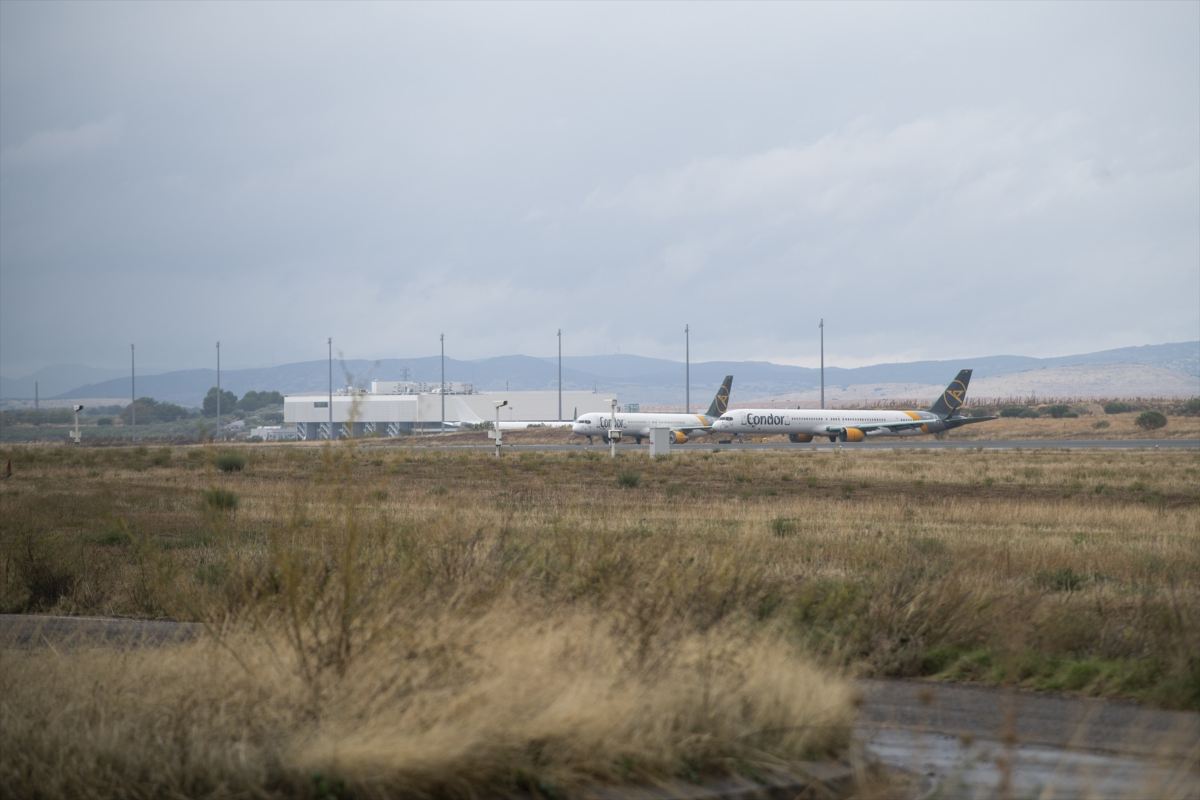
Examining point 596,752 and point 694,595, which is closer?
point 596,752

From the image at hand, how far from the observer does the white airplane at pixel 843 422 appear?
92750 mm

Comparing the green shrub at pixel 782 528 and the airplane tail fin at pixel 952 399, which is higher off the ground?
the airplane tail fin at pixel 952 399

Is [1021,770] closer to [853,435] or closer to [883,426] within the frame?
[853,435]

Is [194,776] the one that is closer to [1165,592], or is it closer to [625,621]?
[625,621]

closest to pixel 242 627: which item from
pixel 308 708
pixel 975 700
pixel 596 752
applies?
pixel 308 708

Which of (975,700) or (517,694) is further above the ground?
(517,694)

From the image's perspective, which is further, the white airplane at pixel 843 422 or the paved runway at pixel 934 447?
the white airplane at pixel 843 422

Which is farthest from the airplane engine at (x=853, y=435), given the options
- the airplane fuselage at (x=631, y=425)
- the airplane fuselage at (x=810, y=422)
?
the airplane fuselage at (x=631, y=425)

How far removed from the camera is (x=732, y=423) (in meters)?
92.4

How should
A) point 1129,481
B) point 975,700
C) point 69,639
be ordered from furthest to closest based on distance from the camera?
point 1129,481 → point 69,639 → point 975,700

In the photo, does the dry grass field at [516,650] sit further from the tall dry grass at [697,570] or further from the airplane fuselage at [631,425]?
the airplane fuselage at [631,425]

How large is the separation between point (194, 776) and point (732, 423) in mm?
86794

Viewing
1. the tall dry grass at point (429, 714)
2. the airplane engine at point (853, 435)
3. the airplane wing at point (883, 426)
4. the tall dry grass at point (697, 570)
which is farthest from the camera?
the airplane wing at point (883, 426)

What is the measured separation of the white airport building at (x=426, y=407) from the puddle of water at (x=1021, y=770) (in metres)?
125
